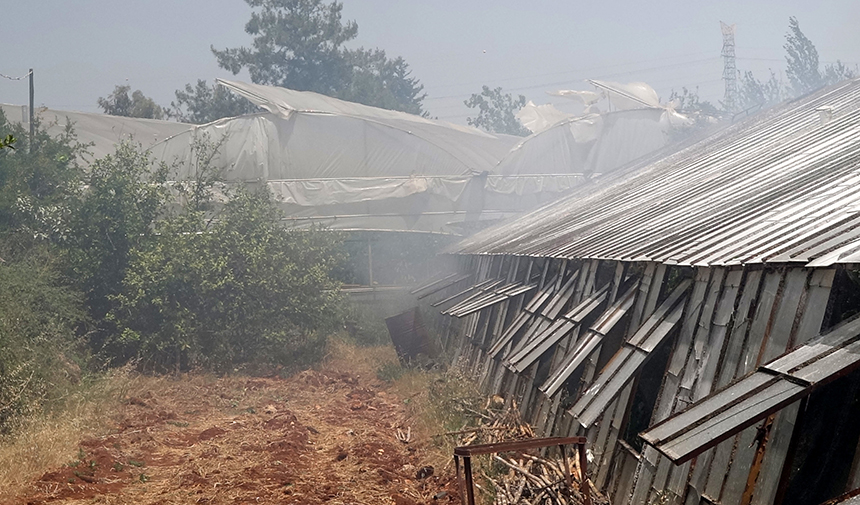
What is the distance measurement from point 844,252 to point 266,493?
7.44 m

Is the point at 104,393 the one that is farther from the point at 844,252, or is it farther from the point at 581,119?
the point at 581,119

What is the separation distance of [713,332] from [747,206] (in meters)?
2.97

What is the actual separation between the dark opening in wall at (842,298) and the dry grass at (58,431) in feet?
30.3

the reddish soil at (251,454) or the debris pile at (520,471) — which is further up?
the debris pile at (520,471)

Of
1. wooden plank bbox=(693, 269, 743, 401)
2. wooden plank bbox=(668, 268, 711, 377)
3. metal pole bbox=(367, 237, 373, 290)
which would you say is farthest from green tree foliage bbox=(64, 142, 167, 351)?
wooden plank bbox=(693, 269, 743, 401)

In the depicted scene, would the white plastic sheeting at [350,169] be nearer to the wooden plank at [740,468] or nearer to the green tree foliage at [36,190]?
the green tree foliage at [36,190]

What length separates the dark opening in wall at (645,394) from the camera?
7532 millimetres

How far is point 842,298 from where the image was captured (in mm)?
5094

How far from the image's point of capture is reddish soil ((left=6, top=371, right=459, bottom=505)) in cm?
987

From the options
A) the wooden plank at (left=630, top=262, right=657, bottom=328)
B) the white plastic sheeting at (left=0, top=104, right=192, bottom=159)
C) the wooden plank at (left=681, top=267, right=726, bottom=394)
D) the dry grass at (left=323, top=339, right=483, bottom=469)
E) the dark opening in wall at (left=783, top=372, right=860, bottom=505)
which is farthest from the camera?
the white plastic sheeting at (left=0, top=104, right=192, bottom=159)

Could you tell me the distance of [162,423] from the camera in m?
14.6

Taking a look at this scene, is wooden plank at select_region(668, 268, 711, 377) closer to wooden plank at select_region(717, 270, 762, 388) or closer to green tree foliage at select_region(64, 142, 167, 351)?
wooden plank at select_region(717, 270, 762, 388)

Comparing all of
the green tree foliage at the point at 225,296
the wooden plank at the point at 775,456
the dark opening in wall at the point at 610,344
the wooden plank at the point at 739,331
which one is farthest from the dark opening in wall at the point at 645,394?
the green tree foliage at the point at 225,296

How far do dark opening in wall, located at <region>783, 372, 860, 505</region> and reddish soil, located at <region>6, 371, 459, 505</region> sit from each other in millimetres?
4817
